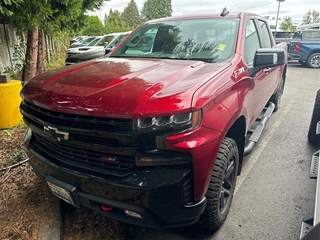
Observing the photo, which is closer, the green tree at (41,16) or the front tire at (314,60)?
the green tree at (41,16)

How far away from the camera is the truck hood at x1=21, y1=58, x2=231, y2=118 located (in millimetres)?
1649

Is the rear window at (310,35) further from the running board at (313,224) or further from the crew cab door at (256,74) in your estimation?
the running board at (313,224)

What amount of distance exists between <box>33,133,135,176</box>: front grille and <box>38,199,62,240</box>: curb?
2.16 feet

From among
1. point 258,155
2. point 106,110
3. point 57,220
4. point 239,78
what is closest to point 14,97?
point 57,220

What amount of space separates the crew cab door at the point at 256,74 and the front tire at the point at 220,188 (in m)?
0.63

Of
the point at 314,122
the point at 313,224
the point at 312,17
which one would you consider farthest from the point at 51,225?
the point at 312,17

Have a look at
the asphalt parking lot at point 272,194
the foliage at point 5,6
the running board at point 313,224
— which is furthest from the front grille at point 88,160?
the foliage at point 5,6

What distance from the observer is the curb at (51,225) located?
2.21m

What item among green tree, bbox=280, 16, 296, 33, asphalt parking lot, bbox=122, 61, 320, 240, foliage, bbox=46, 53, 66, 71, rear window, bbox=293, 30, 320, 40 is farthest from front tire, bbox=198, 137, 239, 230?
green tree, bbox=280, 16, 296, 33

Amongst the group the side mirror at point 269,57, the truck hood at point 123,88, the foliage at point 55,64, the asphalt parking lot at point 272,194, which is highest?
the side mirror at point 269,57

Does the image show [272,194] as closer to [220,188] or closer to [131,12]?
[220,188]

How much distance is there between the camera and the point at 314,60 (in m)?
11.9

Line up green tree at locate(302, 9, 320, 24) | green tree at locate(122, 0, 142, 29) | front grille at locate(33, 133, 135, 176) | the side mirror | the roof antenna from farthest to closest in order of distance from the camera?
green tree at locate(122, 0, 142, 29)
green tree at locate(302, 9, 320, 24)
the roof antenna
the side mirror
front grille at locate(33, 133, 135, 176)

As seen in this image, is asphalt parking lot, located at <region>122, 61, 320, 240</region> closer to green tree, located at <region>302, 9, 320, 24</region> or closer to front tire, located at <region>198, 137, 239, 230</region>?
front tire, located at <region>198, 137, 239, 230</region>
